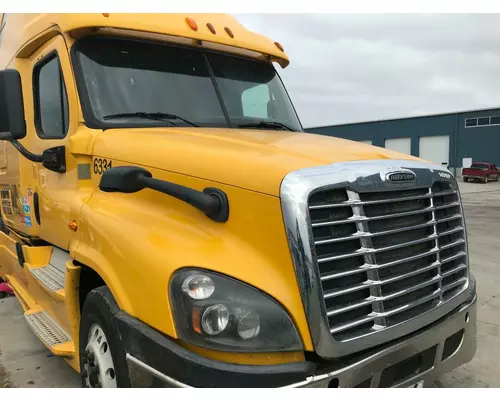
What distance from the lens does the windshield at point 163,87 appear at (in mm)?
3432

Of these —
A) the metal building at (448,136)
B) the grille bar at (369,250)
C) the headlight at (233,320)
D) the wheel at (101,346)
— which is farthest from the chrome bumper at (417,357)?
the metal building at (448,136)

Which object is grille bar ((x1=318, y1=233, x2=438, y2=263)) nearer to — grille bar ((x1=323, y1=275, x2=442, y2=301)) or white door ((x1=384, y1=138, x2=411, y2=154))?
grille bar ((x1=323, y1=275, x2=442, y2=301))

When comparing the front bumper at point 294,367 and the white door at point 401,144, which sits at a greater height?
the front bumper at point 294,367

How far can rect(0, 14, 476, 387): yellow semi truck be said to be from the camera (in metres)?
2.24

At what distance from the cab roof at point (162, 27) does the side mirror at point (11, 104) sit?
527 millimetres

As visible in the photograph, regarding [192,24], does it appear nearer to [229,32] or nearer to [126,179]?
[229,32]

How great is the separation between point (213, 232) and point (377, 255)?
871 millimetres

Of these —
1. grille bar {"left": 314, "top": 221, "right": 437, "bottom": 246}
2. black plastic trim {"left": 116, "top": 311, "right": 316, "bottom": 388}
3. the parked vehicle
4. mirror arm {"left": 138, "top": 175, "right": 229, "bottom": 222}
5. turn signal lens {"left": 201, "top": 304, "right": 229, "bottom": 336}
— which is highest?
mirror arm {"left": 138, "top": 175, "right": 229, "bottom": 222}

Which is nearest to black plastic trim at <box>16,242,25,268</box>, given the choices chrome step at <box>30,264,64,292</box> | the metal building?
chrome step at <box>30,264,64,292</box>

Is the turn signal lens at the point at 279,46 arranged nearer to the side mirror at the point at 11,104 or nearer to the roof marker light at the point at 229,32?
the roof marker light at the point at 229,32

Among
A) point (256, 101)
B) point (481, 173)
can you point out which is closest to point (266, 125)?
point (256, 101)

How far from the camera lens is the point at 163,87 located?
3.63 metres

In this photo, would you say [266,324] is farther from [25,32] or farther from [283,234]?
[25,32]

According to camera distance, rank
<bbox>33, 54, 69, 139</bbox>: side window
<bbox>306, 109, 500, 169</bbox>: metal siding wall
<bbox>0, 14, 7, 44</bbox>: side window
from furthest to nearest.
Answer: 1. <bbox>306, 109, 500, 169</bbox>: metal siding wall
2. <bbox>0, 14, 7, 44</bbox>: side window
3. <bbox>33, 54, 69, 139</bbox>: side window
